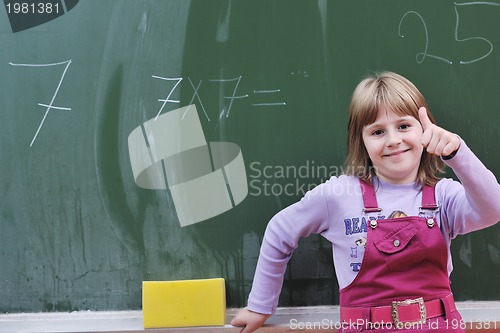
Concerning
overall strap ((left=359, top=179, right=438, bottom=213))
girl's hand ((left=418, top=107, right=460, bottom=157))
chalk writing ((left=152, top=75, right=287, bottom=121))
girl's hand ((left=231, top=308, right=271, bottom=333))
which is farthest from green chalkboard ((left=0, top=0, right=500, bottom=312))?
girl's hand ((left=418, top=107, right=460, bottom=157))

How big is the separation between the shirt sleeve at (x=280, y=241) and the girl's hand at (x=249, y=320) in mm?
16

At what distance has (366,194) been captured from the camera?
1903 millimetres

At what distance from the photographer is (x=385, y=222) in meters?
1.84

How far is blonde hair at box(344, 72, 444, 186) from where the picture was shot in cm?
188

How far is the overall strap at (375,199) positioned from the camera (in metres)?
1.86

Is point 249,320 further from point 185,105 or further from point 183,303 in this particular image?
point 185,105

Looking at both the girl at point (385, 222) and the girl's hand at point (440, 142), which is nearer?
the girl's hand at point (440, 142)

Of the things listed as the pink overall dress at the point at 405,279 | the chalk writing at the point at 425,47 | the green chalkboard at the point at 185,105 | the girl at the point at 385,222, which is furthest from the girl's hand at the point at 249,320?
the chalk writing at the point at 425,47

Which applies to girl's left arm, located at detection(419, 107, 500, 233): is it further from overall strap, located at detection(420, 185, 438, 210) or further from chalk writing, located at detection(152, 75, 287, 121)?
chalk writing, located at detection(152, 75, 287, 121)

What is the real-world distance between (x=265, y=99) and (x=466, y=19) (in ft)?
2.13

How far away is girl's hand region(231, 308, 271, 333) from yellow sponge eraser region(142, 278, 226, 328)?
0.25 feet

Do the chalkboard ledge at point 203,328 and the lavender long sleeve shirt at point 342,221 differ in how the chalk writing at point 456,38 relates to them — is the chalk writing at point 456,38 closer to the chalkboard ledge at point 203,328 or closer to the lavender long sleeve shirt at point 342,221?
the lavender long sleeve shirt at point 342,221

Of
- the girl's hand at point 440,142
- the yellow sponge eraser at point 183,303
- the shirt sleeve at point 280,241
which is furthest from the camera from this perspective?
the yellow sponge eraser at point 183,303

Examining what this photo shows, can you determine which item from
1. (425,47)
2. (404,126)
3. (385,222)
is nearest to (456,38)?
(425,47)
